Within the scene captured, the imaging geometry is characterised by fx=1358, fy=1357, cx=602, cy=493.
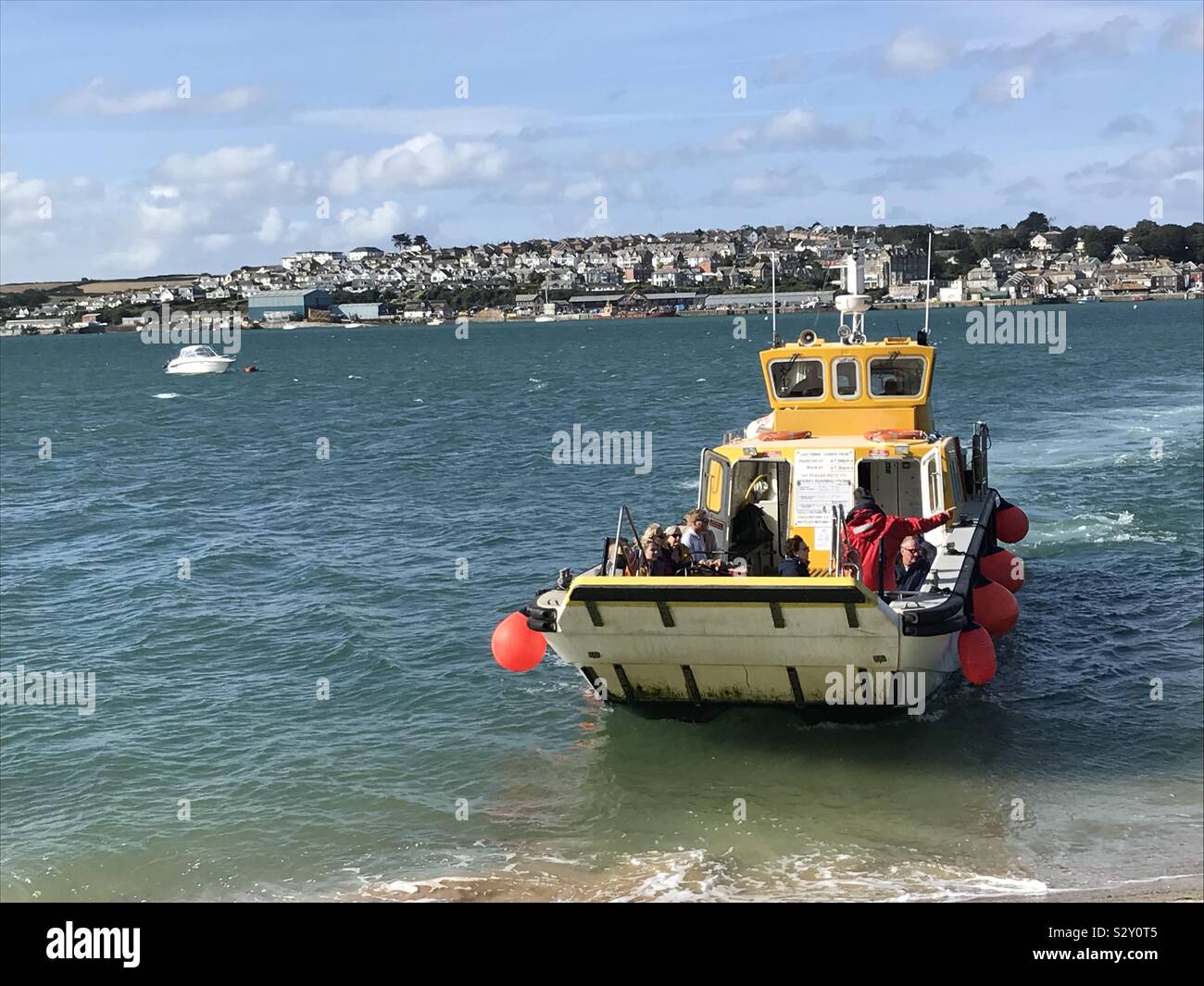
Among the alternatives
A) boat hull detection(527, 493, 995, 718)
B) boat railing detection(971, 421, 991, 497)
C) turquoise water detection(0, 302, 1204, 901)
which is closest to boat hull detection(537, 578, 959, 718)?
boat hull detection(527, 493, 995, 718)

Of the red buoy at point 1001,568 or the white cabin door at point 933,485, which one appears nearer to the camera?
the white cabin door at point 933,485

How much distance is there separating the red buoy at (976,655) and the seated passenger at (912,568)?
0.69 meters

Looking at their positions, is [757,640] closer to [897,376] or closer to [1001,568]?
[897,376]

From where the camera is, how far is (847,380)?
17.0m

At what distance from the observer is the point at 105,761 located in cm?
1458

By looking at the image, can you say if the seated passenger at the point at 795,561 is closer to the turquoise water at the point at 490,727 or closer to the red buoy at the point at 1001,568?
the turquoise water at the point at 490,727

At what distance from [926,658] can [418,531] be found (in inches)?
634

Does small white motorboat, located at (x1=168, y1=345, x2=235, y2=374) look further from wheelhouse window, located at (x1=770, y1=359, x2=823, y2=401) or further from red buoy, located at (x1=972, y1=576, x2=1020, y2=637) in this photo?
red buoy, located at (x1=972, y1=576, x2=1020, y2=637)

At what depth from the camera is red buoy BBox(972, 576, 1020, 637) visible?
50.8ft

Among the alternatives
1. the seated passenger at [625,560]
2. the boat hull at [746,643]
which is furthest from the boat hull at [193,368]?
the seated passenger at [625,560]

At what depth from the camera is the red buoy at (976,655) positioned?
43.8 ft

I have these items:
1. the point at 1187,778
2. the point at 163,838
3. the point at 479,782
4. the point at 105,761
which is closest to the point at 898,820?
the point at 1187,778
